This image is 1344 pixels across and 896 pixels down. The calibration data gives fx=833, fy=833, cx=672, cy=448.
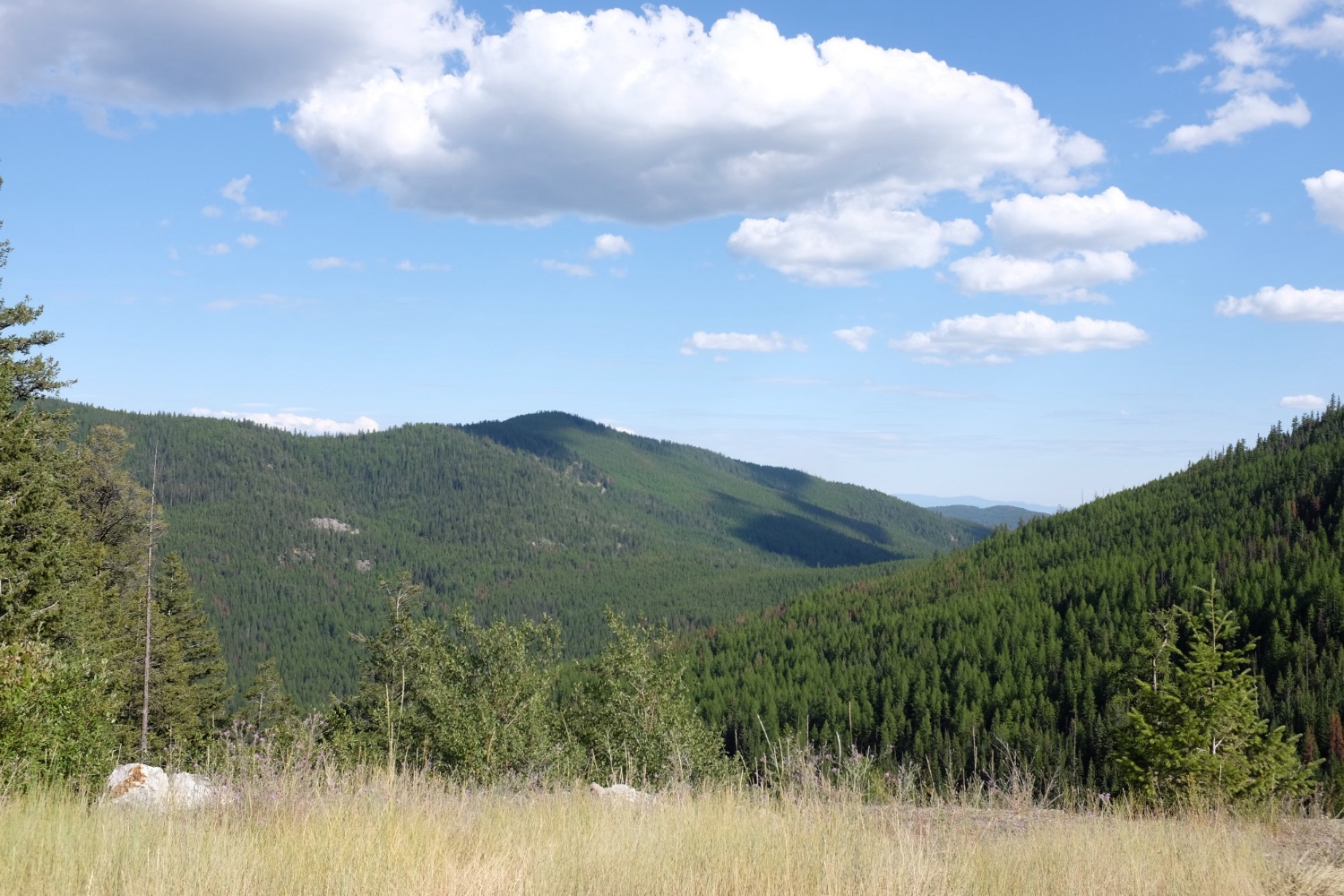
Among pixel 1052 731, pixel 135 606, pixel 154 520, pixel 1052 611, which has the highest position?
pixel 154 520

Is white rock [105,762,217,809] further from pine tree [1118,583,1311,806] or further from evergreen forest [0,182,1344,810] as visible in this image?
pine tree [1118,583,1311,806]

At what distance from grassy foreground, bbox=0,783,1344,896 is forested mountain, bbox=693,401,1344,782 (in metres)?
75.6

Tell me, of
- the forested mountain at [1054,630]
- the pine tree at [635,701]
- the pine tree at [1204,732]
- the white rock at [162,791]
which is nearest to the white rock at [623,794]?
the white rock at [162,791]

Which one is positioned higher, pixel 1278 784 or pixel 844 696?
pixel 1278 784

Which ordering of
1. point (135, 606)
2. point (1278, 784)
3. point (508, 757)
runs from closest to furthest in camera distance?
point (508, 757) → point (1278, 784) → point (135, 606)

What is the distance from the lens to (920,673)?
12094 cm

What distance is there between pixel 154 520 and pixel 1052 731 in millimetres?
101574

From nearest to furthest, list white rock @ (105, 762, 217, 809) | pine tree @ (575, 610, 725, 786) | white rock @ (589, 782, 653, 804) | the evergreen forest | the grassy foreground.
→ the grassy foreground, white rock @ (105, 762, 217, 809), white rock @ (589, 782, 653, 804), the evergreen forest, pine tree @ (575, 610, 725, 786)

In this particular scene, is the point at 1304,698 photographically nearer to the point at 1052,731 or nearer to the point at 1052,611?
the point at 1052,731

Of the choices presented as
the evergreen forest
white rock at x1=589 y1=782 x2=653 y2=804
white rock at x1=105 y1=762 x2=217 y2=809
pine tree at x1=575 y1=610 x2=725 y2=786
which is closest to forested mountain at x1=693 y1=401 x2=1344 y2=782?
the evergreen forest

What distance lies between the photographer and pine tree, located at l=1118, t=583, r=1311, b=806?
20.1 m

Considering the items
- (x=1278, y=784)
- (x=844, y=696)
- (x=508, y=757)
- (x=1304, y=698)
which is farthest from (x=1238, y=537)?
(x=508, y=757)

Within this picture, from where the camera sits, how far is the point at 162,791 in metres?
7.87

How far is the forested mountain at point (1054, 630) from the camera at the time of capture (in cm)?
10188
